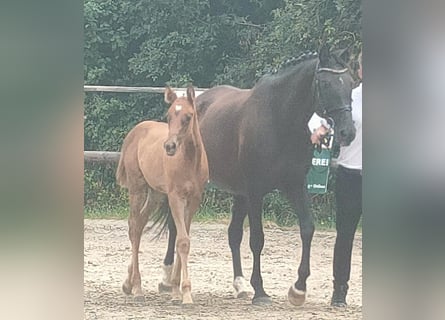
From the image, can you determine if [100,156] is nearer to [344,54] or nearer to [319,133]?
[319,133]

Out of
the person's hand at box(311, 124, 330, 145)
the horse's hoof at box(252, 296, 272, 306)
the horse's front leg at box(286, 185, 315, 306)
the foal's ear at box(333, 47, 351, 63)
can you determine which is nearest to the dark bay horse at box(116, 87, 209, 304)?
the horse's hoof at box(252, 296, 272, 306)

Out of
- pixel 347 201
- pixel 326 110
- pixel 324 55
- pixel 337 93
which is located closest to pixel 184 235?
pixel 347 201

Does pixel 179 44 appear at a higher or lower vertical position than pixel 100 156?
higher

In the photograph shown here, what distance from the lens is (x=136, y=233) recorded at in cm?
489

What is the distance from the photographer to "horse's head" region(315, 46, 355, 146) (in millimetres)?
4781

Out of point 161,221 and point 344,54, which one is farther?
point 161,221

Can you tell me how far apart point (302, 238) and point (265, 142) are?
0.65 meters

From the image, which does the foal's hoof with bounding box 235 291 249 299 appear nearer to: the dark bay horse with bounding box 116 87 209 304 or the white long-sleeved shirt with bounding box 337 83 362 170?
the dark bay horse with bounding box 116 87 209 304

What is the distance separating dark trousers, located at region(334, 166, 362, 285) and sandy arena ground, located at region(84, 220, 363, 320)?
5 cm

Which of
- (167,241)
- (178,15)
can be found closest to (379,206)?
(167,241)

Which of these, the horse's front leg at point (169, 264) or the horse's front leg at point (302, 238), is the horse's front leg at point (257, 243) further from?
the horse's front leg at point (169, 264)

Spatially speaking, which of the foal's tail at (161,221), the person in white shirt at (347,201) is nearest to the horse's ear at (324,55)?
the person in white shirt at (347,201)

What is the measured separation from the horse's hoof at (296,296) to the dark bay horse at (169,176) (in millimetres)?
635

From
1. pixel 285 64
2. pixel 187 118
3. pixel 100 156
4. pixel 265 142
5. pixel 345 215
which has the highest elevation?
pixel 285 64
